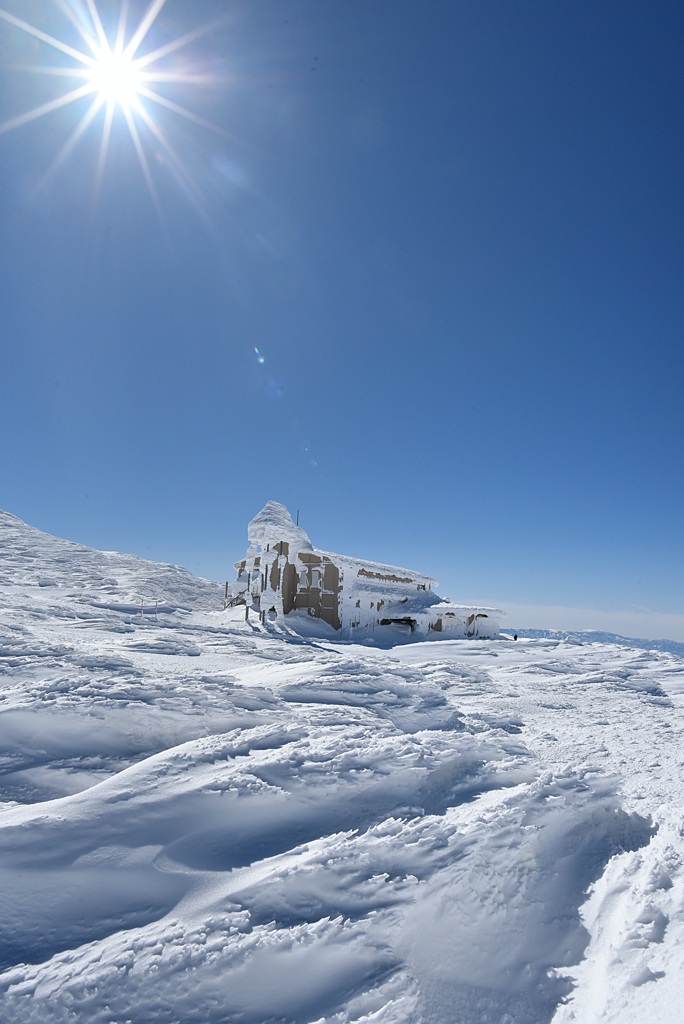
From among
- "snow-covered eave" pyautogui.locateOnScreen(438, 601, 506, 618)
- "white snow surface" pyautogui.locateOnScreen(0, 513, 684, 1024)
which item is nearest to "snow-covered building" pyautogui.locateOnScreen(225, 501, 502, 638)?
"snow-covered eave" pyautogui.locateOnScreen(438, 601, 506, 618)

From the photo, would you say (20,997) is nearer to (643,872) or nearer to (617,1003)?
(617,1003)

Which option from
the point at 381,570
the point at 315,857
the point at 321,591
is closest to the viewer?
the point at 315,857

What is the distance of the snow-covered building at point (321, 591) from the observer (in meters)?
23.7

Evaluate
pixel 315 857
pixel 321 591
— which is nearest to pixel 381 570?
pixel 321 591

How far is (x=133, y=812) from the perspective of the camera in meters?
3.96

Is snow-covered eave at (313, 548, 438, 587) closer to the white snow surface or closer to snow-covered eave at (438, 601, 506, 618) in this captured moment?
snow-covered eave at (438, 601, 506, 618)

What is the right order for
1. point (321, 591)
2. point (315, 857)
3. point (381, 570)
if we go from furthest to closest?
point (381, 570) < point (321, 591) < point (315, 857)

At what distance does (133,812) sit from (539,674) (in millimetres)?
11545

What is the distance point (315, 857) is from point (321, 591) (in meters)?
20.3

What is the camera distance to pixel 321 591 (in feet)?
78.9

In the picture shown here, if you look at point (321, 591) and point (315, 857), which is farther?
point (321, 591)

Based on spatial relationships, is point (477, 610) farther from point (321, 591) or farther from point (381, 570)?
point (321, 591)

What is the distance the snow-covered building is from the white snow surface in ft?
54.1

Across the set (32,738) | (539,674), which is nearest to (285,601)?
(539,674)
